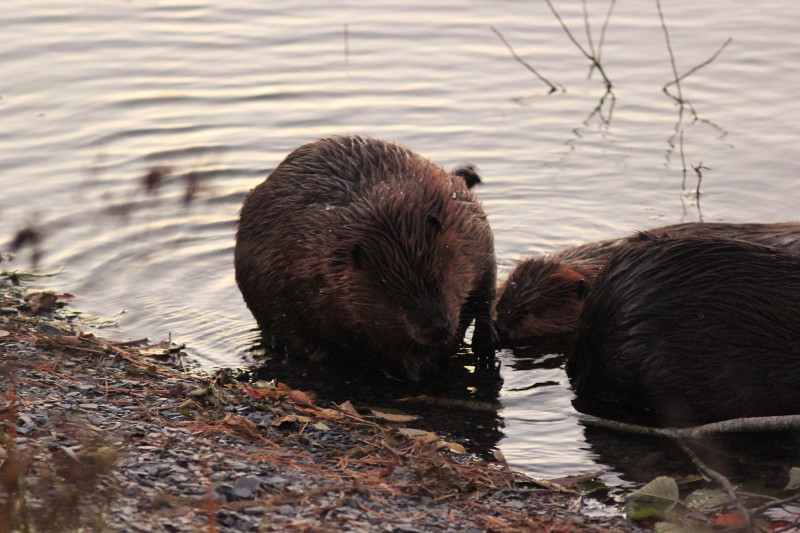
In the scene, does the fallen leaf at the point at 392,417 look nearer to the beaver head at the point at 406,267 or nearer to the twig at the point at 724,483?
the beaver head at the point at 406,267

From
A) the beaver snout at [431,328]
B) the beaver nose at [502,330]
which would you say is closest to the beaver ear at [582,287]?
the beaver nose at [502,330]

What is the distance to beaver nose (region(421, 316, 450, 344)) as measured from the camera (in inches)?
196

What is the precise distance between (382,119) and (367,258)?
12.8ft

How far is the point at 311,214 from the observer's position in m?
5.41

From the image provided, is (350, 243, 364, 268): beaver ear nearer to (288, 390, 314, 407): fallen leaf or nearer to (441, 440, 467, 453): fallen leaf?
(288, 390, 314, 407): fallen leaf

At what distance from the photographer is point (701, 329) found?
4375 millimetres

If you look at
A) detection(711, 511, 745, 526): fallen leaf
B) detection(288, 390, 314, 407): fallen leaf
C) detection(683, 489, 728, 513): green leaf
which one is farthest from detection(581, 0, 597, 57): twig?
detection(711, 511, 745, 526): fallen leaf

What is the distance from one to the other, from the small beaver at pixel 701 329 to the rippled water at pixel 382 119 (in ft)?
→ 1.38

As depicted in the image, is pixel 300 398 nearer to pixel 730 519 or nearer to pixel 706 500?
pixel 706 500

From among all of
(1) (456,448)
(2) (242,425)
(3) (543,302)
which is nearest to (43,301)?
(2) (242,425)

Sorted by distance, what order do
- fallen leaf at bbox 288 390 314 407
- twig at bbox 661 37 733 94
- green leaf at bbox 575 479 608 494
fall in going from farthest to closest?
twig at bbox 661 37 733 94, fallen leaf at bbox 288 390 314 407, green leaf at bbox 575 479 608 494

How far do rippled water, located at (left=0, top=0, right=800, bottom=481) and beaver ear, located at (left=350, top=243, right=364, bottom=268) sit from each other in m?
0.92

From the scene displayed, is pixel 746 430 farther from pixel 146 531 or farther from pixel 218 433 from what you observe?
pixel 146 531

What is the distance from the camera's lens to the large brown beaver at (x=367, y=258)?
5070 mm
